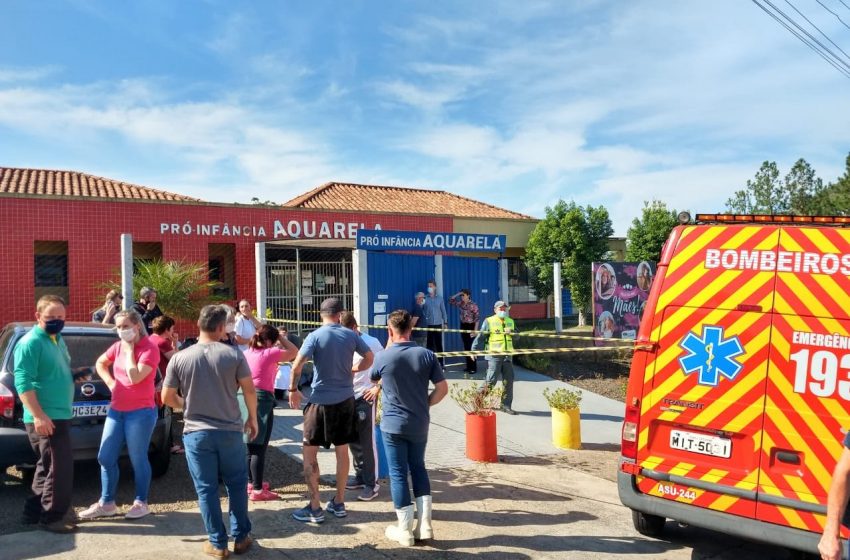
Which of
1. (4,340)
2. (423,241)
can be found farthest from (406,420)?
(423,241)

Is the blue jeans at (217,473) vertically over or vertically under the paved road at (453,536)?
over

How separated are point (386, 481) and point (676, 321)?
3188 millimetres

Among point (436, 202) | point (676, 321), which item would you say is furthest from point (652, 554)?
point (436, 202)

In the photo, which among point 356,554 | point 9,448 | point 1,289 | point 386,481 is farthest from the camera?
point 1,289

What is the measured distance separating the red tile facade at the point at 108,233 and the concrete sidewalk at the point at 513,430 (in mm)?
7247

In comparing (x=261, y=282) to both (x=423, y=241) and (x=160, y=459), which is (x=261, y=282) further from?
(x=160, y=459)

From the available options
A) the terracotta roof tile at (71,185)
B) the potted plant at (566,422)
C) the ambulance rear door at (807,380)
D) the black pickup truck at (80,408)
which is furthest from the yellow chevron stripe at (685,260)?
the terracotta roof tile at (71,185)

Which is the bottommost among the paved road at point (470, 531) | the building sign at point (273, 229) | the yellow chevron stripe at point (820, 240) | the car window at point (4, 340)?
the paved road at point (470, 531)

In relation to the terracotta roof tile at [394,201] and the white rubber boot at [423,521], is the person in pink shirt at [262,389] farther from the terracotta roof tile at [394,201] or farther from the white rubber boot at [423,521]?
the terracotta roof tile at [394,201]

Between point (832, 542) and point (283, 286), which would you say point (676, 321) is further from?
point (283, 286)

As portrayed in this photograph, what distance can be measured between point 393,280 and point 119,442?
798 centimetres

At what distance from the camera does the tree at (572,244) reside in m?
23.4

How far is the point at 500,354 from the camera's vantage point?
926cm

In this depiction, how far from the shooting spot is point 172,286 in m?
13.3
